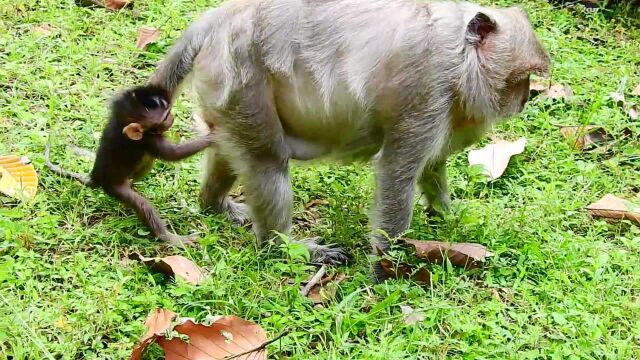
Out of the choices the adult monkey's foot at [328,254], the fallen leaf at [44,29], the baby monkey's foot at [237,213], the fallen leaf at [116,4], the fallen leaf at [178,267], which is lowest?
the baby monkey's foot at [237,213]

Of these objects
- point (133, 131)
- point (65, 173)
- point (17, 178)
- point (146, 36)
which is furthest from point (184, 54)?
point (146, 36)

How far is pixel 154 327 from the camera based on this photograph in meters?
3.43

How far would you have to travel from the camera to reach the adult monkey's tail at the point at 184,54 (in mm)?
4211

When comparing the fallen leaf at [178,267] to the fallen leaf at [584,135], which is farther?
the fallen leaf at [584,135]

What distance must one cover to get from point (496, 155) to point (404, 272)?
1421 mm

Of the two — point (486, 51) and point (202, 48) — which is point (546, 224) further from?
point (202, 48)

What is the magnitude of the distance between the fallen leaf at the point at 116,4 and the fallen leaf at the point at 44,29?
0.54 meters

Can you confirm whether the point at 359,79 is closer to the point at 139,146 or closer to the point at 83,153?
the point at 139,146

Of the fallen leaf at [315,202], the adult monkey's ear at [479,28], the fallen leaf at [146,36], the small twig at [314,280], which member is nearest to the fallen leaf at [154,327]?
the small twig at [314,280]

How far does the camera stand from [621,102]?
19.1 ft

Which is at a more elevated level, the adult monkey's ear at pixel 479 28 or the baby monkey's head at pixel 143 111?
the adult monkey's ear at pixel 479 28

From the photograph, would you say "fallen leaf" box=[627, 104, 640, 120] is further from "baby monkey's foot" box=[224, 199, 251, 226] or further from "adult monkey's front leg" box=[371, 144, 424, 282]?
"baby monkey's foot" box=[224, 199, 251, 226]

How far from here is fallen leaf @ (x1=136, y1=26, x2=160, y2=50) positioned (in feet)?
19.8

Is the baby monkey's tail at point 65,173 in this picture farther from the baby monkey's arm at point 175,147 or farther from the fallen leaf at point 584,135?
the fallen leaf at point 584,135
